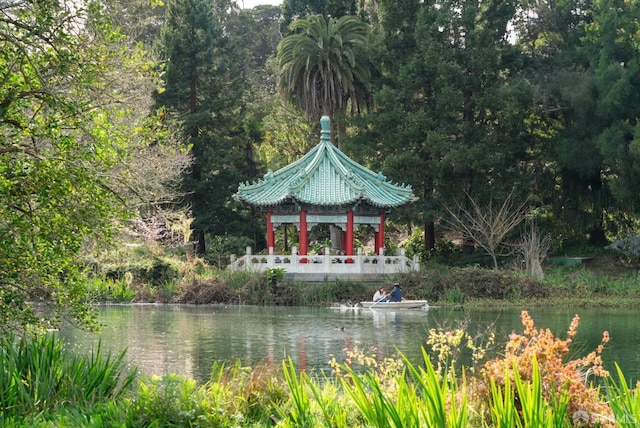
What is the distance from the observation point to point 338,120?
38.4 meters

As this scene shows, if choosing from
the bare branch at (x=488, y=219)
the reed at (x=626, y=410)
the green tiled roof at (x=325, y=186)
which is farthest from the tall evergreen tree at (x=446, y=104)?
the reed at (x=626, y=410)

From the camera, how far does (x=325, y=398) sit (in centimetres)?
758

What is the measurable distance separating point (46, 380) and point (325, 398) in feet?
8.28

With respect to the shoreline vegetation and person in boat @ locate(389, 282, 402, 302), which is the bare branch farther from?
the shoreline vegetation

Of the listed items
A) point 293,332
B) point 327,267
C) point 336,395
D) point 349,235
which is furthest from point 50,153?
point 349,235

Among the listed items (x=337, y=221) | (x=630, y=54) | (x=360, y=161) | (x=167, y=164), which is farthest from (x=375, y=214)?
(x=630, y=54)

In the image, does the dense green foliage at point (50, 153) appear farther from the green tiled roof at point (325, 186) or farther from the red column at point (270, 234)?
the red column at point (270, 234)

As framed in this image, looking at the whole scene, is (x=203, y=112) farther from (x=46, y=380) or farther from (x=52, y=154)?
(x=46, y=380)

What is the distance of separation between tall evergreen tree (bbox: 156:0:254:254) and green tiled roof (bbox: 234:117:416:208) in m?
6.64

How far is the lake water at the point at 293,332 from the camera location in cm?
1531

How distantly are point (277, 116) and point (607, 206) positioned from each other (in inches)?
617

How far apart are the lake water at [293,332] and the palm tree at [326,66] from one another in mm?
13730

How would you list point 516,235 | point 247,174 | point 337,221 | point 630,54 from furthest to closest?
point 247,174 → point 516,235 → point 630,54 → point 337,221

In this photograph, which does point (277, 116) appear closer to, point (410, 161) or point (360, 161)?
point (360, 161)
